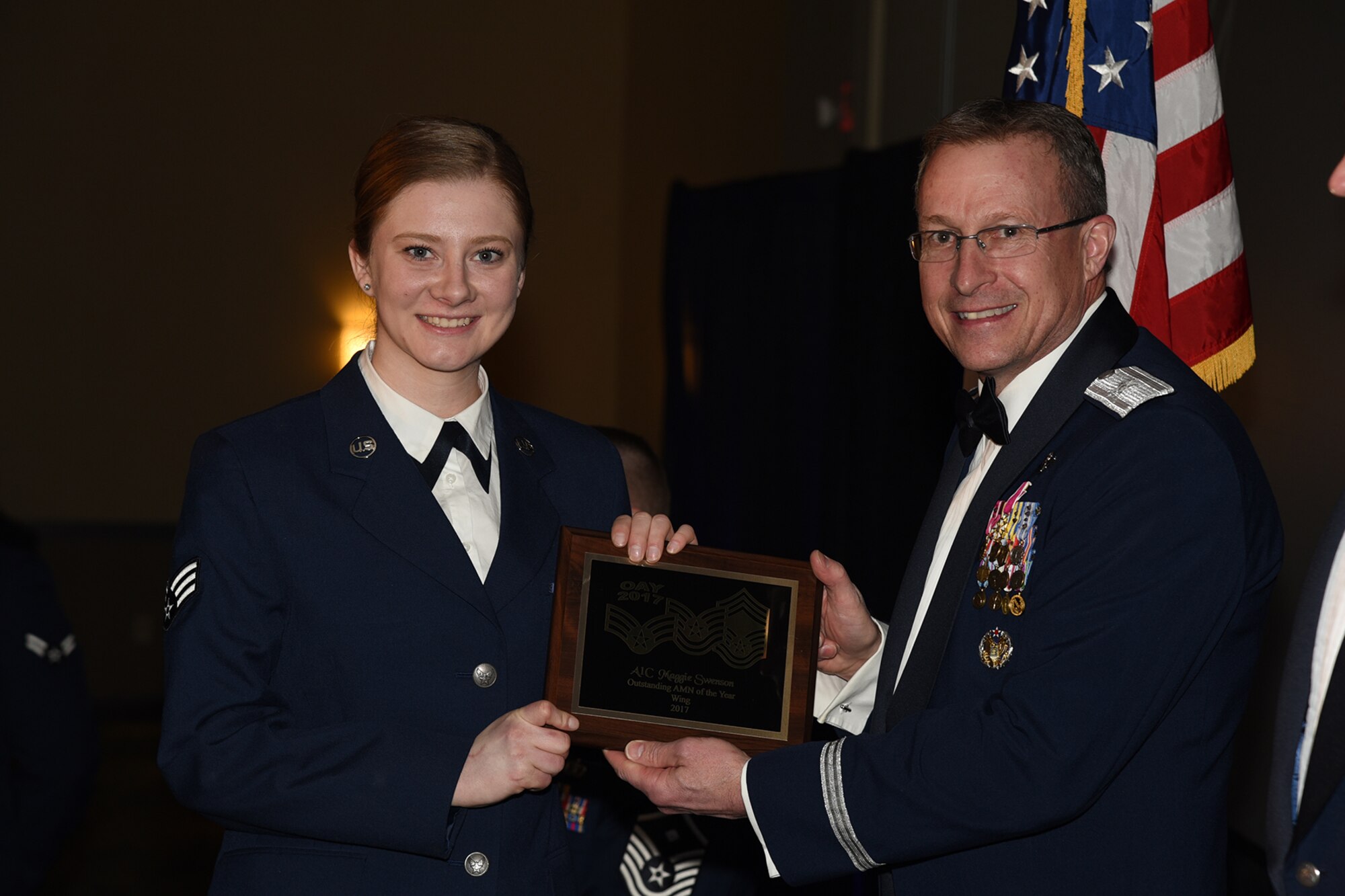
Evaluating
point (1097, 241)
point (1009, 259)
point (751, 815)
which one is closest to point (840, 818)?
point (751, 815)

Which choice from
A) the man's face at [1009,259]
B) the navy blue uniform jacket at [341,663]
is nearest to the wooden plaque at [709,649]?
the navy blue uniform jacket at [341,663]

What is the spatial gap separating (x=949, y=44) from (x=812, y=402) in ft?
5.31

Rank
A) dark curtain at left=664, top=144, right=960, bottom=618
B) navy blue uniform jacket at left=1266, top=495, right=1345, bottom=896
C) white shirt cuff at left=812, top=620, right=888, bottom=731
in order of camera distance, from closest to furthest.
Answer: navy blue uniform jacket at left=1266, top=495, right=1345, bottom=896
white shirt cuff at left=812, top=620, right=888, bottom=731
dark curtain at left=664, top=144, right=960, bottom=618

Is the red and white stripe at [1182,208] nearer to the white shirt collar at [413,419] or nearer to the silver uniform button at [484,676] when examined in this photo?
the white shirt collar at [413,419]

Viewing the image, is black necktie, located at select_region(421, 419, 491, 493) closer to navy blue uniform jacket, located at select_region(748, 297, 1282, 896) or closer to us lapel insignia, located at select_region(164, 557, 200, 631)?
us lapel insignia, located at select_region(164, 557, 200, 631)

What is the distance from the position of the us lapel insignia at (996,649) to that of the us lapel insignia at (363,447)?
3.30 feet

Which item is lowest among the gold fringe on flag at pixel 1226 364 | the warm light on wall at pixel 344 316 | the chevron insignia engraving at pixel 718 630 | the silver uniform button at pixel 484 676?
the silver uniform button at pixel 484 676

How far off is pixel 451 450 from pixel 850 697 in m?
0.97

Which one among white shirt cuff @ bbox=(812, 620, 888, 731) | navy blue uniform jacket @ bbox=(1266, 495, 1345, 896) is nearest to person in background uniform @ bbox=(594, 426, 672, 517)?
white shirt cuff @ bbox=(812, 620, 888, 731)

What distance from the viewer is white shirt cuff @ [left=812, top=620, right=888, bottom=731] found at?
2.58 metres

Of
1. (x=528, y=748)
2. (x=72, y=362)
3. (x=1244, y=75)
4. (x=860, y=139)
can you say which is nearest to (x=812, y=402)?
(x=860, y=139)

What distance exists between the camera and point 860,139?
6500 mm

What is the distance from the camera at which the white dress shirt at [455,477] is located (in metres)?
2.14

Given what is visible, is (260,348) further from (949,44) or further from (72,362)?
(949,44)
